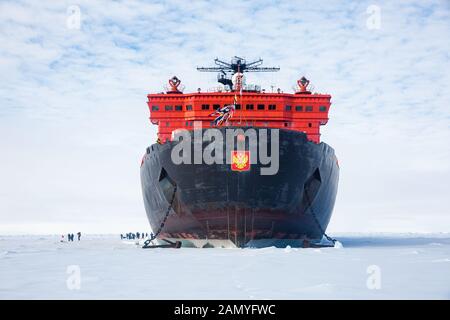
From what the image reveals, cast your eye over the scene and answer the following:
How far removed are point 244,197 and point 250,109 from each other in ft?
35.5

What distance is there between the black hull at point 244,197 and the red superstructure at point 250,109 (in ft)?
25.3

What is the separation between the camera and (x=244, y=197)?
19.1 m

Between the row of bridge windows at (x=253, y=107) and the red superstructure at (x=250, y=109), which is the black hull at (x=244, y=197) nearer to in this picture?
the red superstructure at (x=250, y=109)

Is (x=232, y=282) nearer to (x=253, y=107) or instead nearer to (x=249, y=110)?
(x=249, y=110)

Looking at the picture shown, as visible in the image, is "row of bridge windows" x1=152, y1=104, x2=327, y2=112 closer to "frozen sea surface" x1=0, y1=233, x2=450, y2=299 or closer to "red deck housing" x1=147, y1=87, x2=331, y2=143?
"red deck housing" x1=147, y1=87, x2=331, y2=143

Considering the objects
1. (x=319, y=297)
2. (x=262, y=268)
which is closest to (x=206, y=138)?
(x=262, y=268)

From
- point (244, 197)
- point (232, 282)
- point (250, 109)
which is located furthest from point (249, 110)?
point (232, 282)

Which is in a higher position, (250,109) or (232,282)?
(250,109)

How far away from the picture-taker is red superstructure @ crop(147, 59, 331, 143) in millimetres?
28547

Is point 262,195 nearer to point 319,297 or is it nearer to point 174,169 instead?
point 174,169

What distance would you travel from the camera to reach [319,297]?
310 inches

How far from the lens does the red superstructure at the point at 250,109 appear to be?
93.7ft

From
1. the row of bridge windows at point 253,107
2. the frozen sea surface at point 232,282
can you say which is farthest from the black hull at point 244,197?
the row of bridge windows at point 253,107
